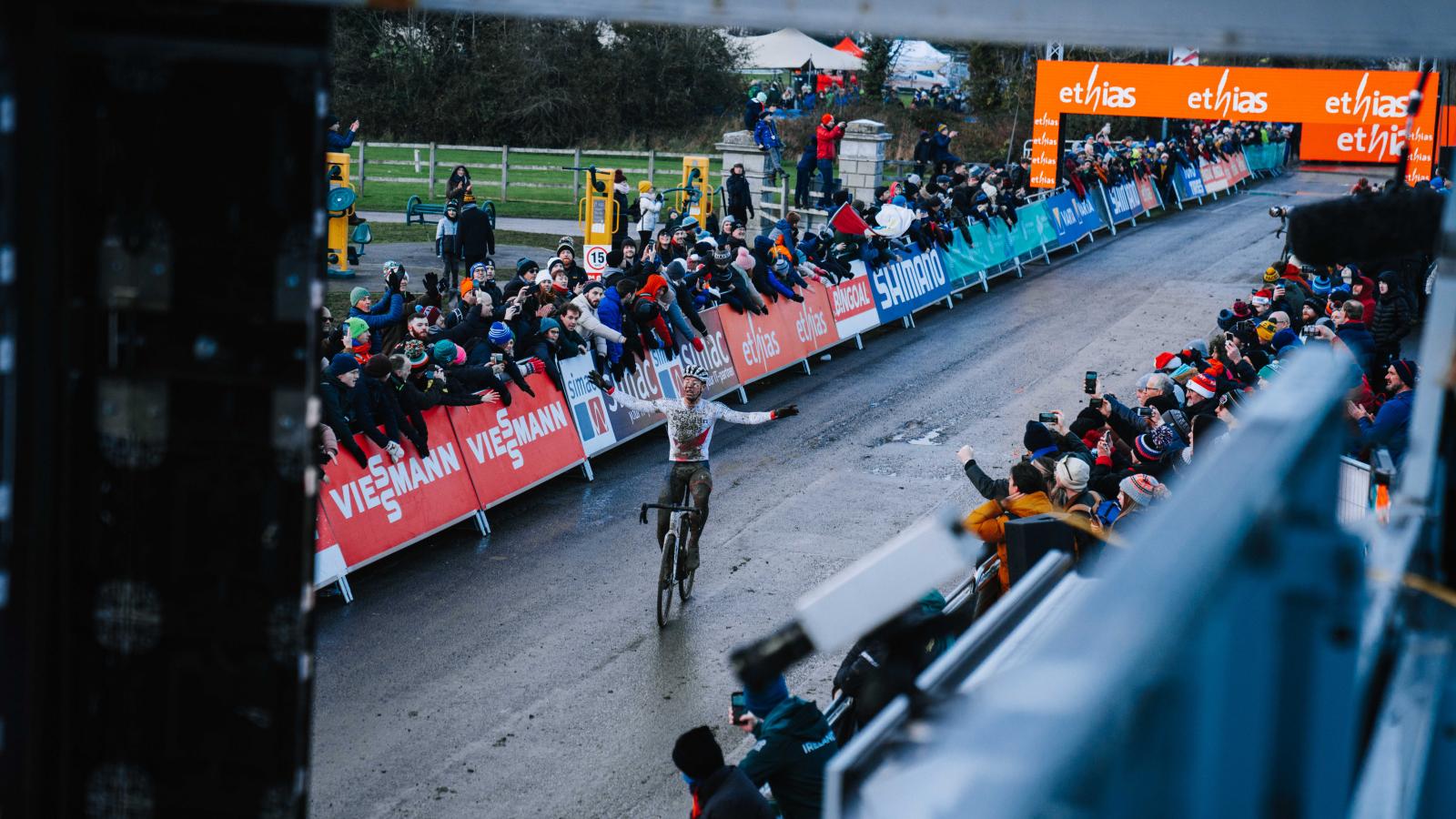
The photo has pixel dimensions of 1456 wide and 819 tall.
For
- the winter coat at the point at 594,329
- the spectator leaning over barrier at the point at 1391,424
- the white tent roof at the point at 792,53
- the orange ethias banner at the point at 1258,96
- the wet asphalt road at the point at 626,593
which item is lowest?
the wet asphalt road at the point at 626,593

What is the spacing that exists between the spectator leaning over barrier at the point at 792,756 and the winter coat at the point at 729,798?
23.6 inches

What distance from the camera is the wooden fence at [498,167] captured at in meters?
34.3

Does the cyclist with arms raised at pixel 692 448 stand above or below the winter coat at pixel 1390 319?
below

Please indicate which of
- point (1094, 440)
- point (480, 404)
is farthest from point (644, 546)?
point (1094, 440)

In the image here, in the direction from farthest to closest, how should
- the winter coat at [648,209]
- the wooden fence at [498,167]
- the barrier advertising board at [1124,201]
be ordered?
the wooden fence at [498,167]
the barrier advertising board at [1124,201]
the winter coat at [648,209]

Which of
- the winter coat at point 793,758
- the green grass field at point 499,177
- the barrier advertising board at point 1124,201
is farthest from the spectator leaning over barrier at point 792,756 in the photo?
the barrier advertising board at point 1124,201

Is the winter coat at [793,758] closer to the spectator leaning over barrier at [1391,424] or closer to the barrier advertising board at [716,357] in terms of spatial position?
the spectator leaning over barrier at [1391,424]

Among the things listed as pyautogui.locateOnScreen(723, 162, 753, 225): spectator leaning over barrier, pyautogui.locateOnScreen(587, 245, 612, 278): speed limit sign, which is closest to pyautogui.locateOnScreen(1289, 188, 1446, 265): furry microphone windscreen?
pyautogui.locateOnScreen(587, 245, 612, 278): speed limit sign

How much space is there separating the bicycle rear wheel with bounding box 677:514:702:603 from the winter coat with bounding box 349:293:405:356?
423cm

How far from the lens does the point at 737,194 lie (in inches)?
1110

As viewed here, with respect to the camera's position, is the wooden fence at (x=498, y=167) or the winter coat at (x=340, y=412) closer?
the winter coat at (x=340, y=412)

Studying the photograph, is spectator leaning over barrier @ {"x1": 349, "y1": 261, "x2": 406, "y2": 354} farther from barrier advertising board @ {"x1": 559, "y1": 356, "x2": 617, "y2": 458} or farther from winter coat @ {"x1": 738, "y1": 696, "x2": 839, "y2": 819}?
winter coat @ {"x1": 738, "y1": 696, "x2": 839, "y2": 819}

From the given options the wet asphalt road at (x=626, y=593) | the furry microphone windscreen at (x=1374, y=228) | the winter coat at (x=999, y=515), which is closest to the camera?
the furry microphone windscreen at (x=1374, y=228)

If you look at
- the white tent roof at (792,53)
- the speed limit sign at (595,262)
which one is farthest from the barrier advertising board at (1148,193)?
the speed limit sign at (595,262)
